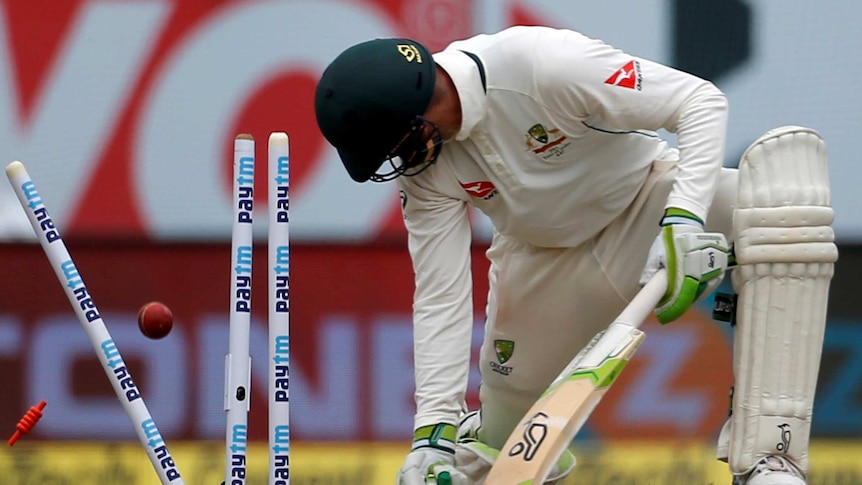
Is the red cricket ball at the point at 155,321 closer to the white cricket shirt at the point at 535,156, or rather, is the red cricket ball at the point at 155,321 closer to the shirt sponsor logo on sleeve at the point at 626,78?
the white cricket shirt at the point at 535,156

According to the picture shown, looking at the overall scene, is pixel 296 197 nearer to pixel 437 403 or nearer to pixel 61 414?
pixel 61 414

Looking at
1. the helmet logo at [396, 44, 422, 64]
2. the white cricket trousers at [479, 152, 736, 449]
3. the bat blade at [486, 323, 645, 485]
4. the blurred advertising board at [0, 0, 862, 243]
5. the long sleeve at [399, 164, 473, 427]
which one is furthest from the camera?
the blurred advertising board at [0, 0, 862, 243]

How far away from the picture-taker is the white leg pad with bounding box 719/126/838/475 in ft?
7.55

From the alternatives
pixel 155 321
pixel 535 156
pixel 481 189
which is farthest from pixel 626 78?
pixel 155 321

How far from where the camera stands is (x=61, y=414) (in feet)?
11.8

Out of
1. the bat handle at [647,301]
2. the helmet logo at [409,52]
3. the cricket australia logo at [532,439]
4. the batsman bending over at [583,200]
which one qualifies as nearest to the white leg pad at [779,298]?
the batsman bending over at [583,200]

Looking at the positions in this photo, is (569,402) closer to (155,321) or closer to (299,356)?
(155,321)

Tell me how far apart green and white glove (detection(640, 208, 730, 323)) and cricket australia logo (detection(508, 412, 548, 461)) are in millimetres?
262

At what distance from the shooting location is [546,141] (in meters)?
2.55

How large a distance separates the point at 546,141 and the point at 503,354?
1.81ft

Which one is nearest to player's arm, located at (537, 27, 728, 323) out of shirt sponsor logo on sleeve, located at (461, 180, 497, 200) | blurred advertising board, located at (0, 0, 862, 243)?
shirt sponsor logo on sleeve, located at (461, 180, 497, 200)

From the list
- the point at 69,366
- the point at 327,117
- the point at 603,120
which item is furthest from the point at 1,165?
the point at 603,120

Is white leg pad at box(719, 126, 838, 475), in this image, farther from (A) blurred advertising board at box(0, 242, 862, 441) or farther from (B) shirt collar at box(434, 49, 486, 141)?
(A) blurred advertising board at box(0, 242, 862, 441)

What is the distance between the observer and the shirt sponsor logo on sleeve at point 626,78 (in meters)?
2.43
